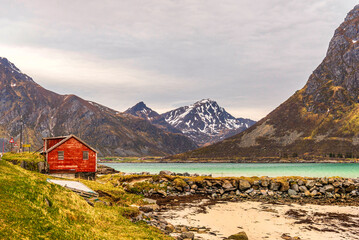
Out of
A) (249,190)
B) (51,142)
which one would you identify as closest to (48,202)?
(249,190)

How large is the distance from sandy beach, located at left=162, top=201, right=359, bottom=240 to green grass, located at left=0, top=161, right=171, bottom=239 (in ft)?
33.1

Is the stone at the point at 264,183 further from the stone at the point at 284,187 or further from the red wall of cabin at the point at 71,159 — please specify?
the red wall of cabin at the point at 71,159

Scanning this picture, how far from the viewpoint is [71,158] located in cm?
5200

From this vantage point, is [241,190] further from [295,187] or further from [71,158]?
[71,158]

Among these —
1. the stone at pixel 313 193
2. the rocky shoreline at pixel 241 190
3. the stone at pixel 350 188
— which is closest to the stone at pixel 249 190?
the rocky shoreline at pixel 241 190

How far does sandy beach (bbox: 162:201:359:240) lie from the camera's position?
2395 centimetres

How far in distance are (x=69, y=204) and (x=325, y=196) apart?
139ft

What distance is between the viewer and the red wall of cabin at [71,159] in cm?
5059

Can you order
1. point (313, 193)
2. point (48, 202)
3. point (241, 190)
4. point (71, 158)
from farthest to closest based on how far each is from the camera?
point (71, 158) → point (241, 190) → point (313, 193) → point (48, 202)

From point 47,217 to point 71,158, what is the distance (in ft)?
143

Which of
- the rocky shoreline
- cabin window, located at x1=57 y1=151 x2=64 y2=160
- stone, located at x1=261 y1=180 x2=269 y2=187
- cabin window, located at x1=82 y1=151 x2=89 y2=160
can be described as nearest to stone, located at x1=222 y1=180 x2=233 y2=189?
the rocky shoreline

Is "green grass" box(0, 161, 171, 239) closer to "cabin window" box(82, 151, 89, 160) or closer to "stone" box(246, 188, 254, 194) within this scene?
"stone" box(246, 188, 254, 194)

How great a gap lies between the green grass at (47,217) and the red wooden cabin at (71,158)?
37.9 metres

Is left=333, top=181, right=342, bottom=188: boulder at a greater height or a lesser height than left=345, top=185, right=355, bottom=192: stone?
greater
